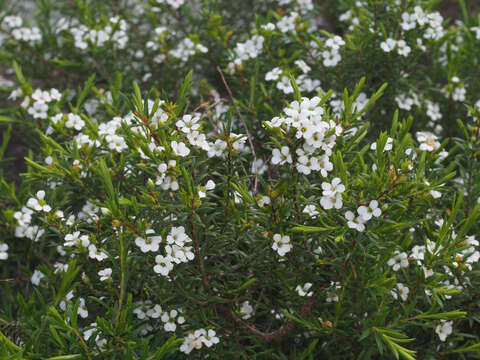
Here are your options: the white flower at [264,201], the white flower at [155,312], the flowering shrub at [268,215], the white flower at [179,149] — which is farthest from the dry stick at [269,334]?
the white flower at [179,149]

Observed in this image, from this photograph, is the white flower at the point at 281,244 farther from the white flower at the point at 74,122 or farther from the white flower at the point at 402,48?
the white flower at the point at 402,48

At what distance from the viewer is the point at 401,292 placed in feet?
7.40

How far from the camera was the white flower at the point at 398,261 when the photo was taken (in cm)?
222

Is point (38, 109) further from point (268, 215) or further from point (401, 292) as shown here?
point (401, 292)

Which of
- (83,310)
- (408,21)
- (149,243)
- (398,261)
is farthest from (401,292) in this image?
(408,21)

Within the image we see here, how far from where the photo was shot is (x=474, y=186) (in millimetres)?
2611

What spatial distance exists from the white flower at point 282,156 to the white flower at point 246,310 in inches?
34.2

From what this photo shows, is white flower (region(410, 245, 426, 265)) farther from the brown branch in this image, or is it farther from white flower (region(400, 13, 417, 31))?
white flower (region(400, 13, 417, 31))

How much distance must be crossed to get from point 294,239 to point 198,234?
0.42m

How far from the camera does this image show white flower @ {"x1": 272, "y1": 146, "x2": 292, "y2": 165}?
6.26ft

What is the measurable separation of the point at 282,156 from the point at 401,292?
0.88m

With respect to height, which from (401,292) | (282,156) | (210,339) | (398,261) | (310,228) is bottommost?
(210,339)

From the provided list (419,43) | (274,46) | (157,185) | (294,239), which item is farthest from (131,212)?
(419,43)

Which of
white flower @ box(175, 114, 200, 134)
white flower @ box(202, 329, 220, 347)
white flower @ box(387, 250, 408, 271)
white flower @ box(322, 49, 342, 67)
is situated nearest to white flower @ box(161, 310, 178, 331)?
white flower @ box(202, 329, 220, 347)
